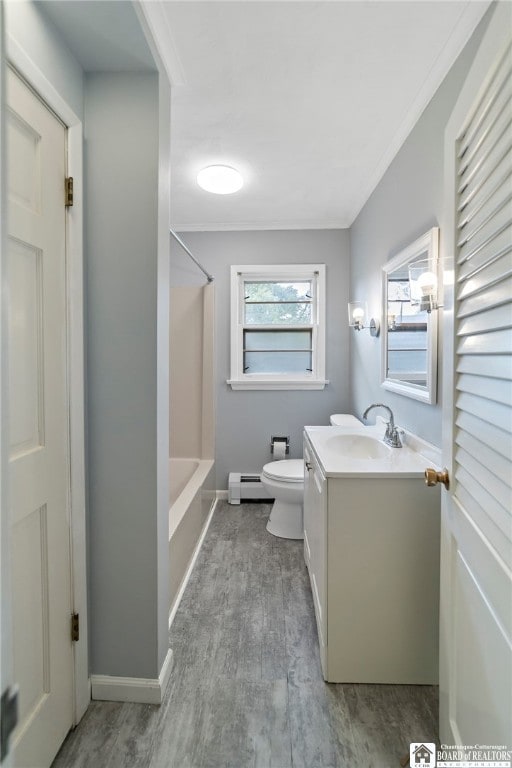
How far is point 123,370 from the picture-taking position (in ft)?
4.40

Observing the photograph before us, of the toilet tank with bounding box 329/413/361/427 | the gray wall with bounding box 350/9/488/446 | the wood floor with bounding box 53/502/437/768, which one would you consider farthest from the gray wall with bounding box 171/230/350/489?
the wood floor with bounding box 53/502/437/768

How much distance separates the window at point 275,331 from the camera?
3301 millimetres

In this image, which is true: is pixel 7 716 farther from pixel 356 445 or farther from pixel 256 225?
pixel 256 225

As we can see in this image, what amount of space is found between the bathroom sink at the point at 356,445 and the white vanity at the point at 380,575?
0.56 metres

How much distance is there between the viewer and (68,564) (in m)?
1.25

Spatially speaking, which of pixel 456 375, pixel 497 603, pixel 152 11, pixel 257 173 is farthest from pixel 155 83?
pixel 497 603

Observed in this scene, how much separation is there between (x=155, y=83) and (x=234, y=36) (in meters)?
0.36

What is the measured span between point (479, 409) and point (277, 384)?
2464mm

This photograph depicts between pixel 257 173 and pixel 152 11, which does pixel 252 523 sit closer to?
pixel 257 173

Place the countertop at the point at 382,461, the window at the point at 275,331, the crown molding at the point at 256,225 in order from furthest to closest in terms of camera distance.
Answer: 1. the window at the point at 275,331
2. the crown molding at the point at 256,225
3. the countertop at the point at 382,461

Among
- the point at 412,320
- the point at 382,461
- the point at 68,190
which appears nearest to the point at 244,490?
the point at 382,461

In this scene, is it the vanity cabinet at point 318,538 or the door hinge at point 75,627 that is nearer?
the door hinge at point 75,627

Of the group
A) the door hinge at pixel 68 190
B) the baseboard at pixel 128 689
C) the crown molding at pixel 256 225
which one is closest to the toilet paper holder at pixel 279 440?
the crown molding at pixel 256 225

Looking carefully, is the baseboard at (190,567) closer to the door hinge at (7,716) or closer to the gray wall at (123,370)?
the gray wall at (123,370)
